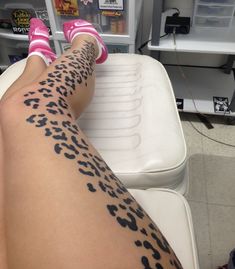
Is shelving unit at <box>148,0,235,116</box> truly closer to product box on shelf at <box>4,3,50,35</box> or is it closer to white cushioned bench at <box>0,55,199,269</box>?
white cushioned bench at <box>0,55,199,269</box>

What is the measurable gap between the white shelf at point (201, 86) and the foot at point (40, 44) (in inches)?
29.5

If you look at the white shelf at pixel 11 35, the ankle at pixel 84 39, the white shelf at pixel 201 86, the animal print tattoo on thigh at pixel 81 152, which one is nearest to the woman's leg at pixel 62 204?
the animal print tattoo on thigh at pixel 81 152

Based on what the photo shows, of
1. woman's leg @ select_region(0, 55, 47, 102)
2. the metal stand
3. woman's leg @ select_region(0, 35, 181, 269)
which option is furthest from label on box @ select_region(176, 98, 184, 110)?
woman's leg @ select_region(0, 35, 181, 269)

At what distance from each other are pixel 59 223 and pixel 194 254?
0.29m

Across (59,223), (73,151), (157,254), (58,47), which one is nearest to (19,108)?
(73,151)

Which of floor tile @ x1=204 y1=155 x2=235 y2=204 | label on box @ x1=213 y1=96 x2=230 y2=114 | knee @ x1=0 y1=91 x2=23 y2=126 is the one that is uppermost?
knee @ x1=0 y1=91 x2=23 y2=126

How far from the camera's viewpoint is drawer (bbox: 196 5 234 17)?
1.17m

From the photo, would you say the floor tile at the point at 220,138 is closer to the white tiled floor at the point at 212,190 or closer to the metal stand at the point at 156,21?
the white tiled floor at the point at 212,190

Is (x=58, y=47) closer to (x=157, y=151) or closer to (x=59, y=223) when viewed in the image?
(x=157, y=151)

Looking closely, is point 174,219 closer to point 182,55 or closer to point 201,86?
point 201,86

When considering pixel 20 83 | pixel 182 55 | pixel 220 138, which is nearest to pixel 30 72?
pixel 20 83

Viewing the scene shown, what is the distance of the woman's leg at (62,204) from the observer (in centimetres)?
34

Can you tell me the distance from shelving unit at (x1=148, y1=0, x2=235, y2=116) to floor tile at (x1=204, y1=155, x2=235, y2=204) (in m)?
0.26

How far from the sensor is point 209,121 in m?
1.42
